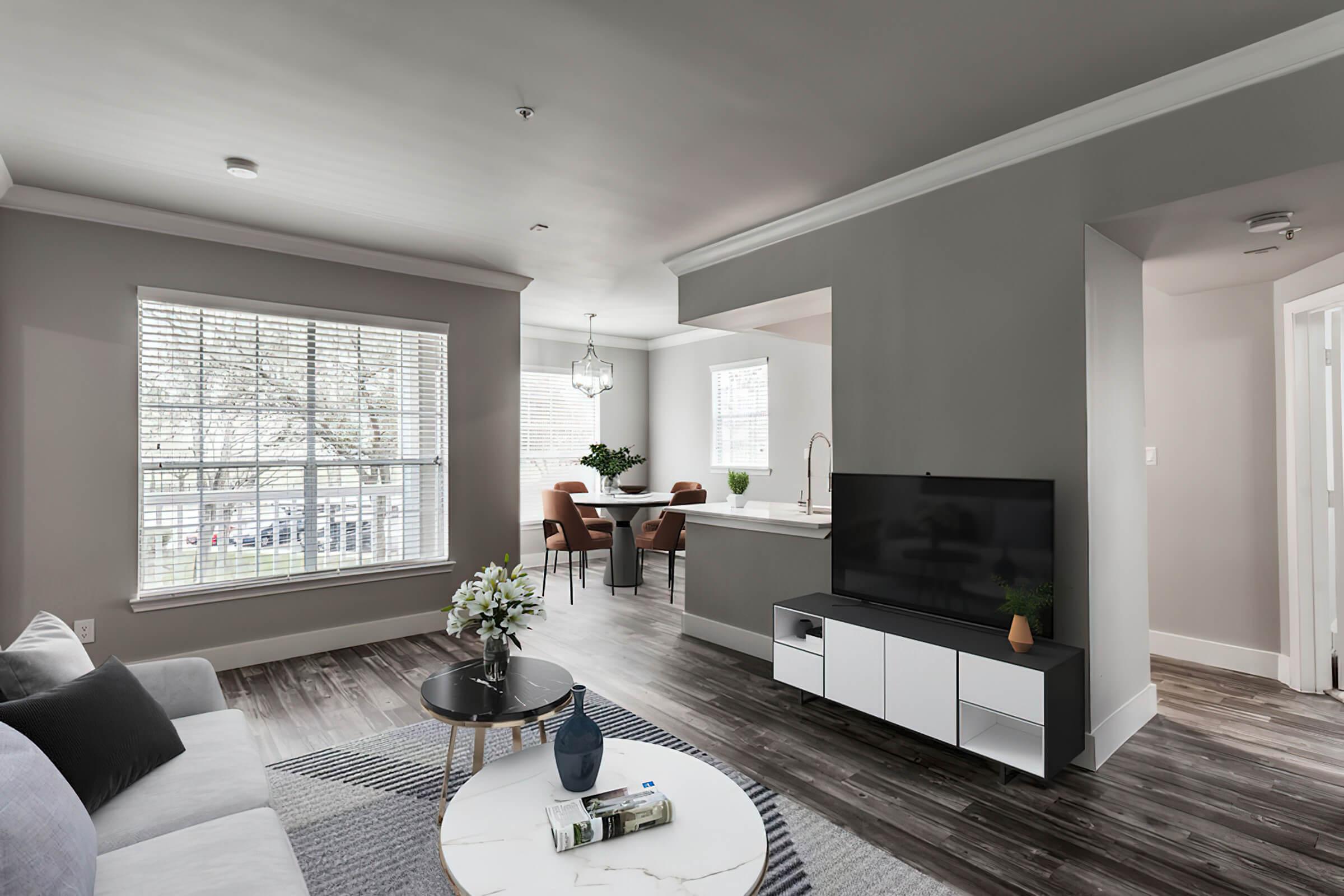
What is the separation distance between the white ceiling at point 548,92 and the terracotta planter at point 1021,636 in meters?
2.04

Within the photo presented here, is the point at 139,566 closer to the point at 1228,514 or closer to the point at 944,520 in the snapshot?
the point at 944,520

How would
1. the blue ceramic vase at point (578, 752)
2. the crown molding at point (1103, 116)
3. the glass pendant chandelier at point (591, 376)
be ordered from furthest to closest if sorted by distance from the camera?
1. the glass pendant chandelier at point (591, 376)
2. the crown molding at point (1103, 116)
3. the blue ceramic vase at point (578, 752)

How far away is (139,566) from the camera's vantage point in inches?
152

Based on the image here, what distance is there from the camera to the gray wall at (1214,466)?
3.87 meters

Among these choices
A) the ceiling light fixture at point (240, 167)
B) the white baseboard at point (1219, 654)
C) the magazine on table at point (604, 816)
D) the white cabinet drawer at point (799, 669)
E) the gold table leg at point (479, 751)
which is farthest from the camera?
the white baseboard at point (1219, 654)

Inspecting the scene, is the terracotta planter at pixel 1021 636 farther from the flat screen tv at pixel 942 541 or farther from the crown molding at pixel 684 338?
the crown molding at pixel 684 338

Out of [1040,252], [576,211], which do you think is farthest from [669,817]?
[576,211]

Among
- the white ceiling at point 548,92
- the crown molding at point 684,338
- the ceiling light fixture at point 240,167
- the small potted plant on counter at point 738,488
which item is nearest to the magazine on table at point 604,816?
the white ceiling at point 548,92

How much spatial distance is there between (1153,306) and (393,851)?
5004mm

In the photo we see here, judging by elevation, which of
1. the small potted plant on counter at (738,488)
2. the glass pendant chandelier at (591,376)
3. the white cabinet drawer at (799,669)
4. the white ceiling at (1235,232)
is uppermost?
the white ceiling at (1235,232)

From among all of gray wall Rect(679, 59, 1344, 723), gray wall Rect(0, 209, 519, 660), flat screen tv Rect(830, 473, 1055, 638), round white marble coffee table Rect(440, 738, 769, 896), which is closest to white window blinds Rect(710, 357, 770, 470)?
gray wall Rect(679, 59, 1344, 723)

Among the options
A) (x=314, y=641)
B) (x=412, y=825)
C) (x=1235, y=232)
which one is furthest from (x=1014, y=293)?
(x=314, y=641)

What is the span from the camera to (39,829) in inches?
51.0

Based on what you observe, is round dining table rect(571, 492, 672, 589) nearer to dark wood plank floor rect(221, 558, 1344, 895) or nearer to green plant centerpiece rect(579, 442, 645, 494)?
green plant centerpiece rect(579, 442, 645, 494)
